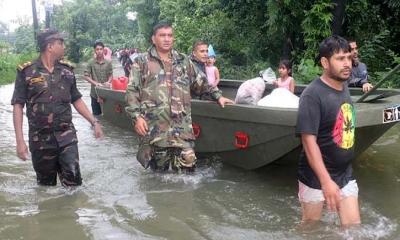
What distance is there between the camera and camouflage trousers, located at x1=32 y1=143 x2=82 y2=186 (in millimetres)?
5098

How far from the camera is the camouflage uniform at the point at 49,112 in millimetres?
4957

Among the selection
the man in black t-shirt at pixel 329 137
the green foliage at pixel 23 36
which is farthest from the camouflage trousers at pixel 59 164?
the green foliage at pixel 23 36

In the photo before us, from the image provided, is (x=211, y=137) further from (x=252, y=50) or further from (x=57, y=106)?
(x=252, y=50)

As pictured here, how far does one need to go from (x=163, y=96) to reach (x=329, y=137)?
7.45 ft

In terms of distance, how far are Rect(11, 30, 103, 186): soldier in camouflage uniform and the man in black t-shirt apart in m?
2.31

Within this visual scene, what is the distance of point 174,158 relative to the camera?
5688 mm

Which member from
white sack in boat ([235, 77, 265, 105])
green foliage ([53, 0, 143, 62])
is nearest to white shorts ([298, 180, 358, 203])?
white sack in boat ([235, 77, 265, 105])

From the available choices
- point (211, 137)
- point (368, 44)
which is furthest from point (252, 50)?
point (211, 137)

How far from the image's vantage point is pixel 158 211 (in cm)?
491

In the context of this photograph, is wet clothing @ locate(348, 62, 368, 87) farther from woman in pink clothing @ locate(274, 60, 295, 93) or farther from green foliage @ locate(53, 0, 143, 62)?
green foliage @ locate(53, 0, 143, 62)

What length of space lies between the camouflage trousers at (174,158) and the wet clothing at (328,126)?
6.53 feet

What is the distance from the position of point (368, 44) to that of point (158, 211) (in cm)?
877

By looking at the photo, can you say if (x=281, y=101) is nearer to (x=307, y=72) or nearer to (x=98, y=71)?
(x=98, y=71)

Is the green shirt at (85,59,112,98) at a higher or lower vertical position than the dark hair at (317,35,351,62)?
lower
